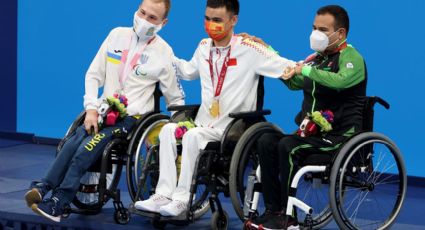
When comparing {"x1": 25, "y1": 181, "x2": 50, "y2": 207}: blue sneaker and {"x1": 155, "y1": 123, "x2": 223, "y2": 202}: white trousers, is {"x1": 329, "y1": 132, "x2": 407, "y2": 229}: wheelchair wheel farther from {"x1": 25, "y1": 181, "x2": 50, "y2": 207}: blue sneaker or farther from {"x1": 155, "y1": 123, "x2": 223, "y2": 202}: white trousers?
{"x1": 25, "y1": 181, "x2": 50, "y2": 207}: blue sneaker

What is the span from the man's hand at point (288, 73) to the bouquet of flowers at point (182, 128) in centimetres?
60

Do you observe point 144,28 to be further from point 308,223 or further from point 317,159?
point 308,223

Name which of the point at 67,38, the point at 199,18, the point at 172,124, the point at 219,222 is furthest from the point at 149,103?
the point at 67,38

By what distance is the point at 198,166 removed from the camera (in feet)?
18.7

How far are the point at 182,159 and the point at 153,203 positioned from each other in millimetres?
295

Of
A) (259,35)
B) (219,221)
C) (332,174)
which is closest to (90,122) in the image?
(219,221)

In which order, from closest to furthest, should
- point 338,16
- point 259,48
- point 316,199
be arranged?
1. point 338,16
2. point 259,48
3. point 316,199

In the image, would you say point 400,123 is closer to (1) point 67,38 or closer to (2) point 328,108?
(2) point 328,108

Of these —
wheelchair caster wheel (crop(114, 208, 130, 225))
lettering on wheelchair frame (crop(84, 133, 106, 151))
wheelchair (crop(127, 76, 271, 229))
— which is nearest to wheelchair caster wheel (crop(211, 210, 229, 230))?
wheelchair (crop(127, 76, 271, 229))

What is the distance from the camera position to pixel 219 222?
5.90 metres

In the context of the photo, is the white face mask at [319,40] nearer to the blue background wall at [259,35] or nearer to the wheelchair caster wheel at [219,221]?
the wheelchair caster wheel at [219,221]

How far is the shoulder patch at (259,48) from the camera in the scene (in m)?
5.98

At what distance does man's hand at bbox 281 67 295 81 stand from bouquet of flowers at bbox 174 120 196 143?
1.97 ft

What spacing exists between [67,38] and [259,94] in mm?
3408
